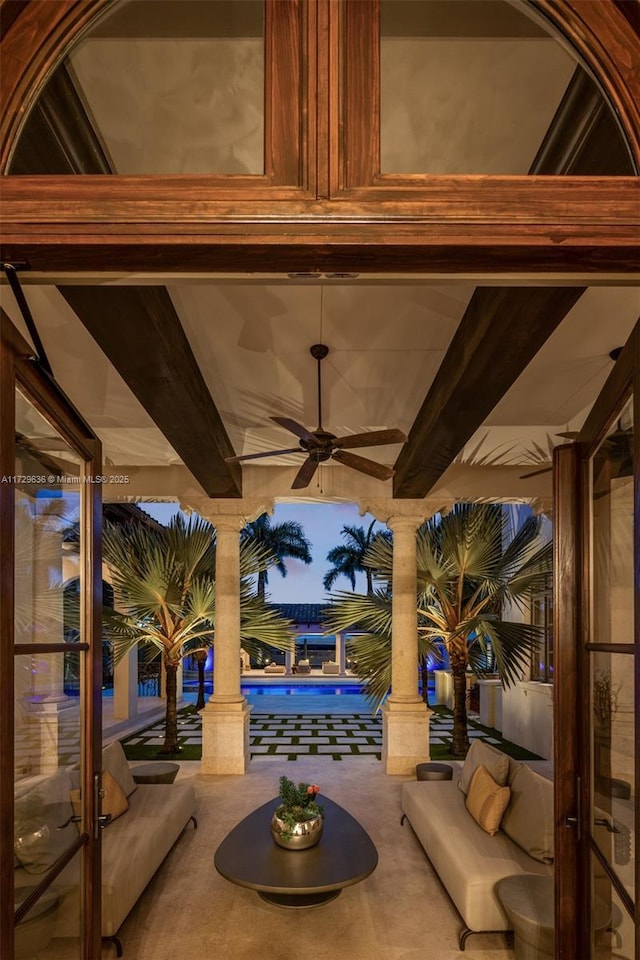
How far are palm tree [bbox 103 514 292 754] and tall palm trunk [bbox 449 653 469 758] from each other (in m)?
1.81

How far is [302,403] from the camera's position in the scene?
5066 mm

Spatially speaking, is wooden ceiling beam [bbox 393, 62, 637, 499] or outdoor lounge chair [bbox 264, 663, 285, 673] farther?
outdoor lounge chair [bbox 264, 663, 285, 673]

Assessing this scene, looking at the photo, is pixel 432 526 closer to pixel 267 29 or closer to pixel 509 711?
pixel 509 711

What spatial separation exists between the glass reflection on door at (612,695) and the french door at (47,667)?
1.17 metres

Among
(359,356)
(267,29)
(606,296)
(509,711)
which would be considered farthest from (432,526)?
(267,29)

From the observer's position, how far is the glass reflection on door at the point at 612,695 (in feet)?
4.72

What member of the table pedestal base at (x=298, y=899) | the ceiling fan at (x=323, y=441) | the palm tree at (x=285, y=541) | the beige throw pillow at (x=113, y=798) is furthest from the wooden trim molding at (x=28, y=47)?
the palm tree at (x=285, y=541)

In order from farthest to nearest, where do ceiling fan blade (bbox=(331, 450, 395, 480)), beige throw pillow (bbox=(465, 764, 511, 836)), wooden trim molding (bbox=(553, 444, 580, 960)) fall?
1. ceiling fan blade (bbox=(331, 450, 395, 480))
2. beige throw pillow (bbox=(465, 764, 511, 836))
3. wooden trim molding (bbox=(553, 444, 580, 960))

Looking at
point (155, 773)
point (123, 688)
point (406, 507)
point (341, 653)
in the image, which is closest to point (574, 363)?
point (406, 507)

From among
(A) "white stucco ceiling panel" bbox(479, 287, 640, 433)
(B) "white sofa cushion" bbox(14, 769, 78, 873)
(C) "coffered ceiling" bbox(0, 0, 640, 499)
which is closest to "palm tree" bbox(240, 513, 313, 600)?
(C) "coffered ceiling" bbox(0, 0, 640, 499)

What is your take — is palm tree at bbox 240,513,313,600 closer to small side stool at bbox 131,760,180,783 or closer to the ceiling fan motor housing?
small side stool at bbox 131,760,180,783

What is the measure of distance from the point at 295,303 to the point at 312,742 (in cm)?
638

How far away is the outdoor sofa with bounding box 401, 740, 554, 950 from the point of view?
3.44 m

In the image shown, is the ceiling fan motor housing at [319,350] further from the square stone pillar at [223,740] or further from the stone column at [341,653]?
the stone column at [341,653]
